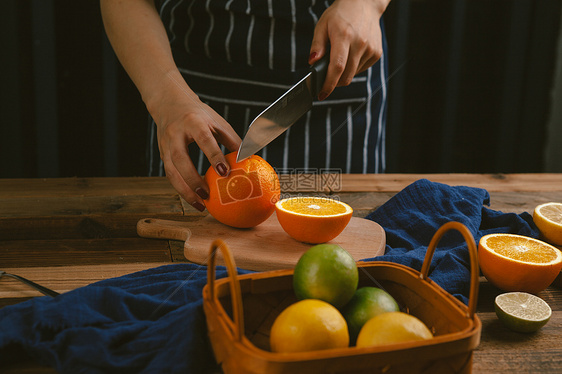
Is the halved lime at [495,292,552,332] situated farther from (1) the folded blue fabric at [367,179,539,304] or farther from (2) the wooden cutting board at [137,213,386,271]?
(2) the wooden cutting board at [137,213,386,271]

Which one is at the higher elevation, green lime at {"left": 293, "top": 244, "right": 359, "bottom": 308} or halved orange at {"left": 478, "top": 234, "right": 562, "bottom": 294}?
green lime at {"left": 293, "top": 244, "right": 359, "bottom": 308}

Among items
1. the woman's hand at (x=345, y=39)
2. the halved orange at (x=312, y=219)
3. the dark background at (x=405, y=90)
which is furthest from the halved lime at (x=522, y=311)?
the dark background at (x=405, y=90)

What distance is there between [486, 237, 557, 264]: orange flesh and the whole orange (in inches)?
19.9

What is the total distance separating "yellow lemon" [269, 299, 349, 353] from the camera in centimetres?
60

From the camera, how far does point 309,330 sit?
1.96 ft

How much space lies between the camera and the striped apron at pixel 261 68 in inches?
63.5

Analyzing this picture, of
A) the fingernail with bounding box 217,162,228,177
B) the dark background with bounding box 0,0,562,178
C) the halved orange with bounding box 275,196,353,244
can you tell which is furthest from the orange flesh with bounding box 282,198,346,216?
the dark background with bounding box 0,0,562,178

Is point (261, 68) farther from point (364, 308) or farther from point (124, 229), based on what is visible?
point (364, 308)

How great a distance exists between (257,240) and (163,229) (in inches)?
9.5

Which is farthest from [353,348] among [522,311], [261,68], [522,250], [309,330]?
[261,68]

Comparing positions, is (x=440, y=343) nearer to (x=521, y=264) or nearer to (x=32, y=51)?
(x=521, y=264)

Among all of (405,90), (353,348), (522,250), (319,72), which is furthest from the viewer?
(405,90)

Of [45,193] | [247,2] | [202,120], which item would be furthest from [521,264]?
[45,193]

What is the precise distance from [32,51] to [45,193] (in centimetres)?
111
